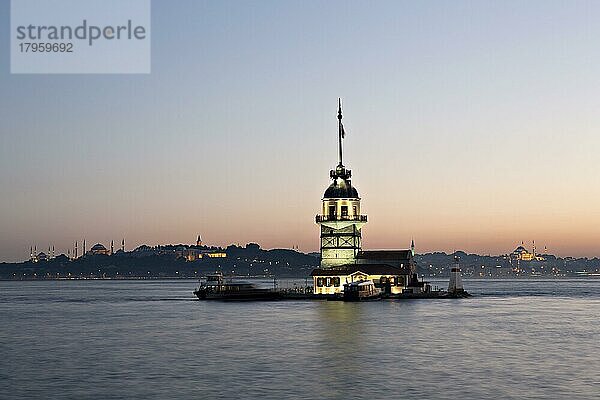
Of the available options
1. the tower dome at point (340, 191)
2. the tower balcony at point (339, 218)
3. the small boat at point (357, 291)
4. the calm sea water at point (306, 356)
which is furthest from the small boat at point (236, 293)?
the calm sea water at point (306, 356)

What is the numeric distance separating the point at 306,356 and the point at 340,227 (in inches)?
3008

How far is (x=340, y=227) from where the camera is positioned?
478ft

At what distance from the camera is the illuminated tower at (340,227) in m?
145

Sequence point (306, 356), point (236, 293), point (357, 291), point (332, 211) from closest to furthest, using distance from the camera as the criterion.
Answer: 1. point (306, 356)
2. point (357, 291)
3. point (332, 211)
4. point (236, 293)

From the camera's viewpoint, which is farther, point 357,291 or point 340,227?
point 340,227

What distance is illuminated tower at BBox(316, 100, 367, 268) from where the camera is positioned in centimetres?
14525

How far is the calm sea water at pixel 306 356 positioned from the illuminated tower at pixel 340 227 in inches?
1089

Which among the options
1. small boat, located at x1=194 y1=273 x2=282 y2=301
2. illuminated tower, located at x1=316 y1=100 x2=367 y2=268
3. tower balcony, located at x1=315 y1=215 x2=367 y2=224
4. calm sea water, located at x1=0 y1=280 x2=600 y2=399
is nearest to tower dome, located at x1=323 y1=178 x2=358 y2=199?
illuminated tower, located at x1=316 y1=100 x2=367 y2=268

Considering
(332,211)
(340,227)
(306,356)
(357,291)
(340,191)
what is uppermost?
(340,191)

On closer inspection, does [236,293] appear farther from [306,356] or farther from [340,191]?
[306,356]

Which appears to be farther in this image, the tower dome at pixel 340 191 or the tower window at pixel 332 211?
the tower dome at pixel 340 191

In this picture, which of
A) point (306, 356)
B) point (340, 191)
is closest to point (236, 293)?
point (340, 191)

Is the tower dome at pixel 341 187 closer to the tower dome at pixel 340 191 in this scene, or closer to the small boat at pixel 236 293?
the tower dome at pixel 340 191

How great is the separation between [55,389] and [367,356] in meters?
25.9
